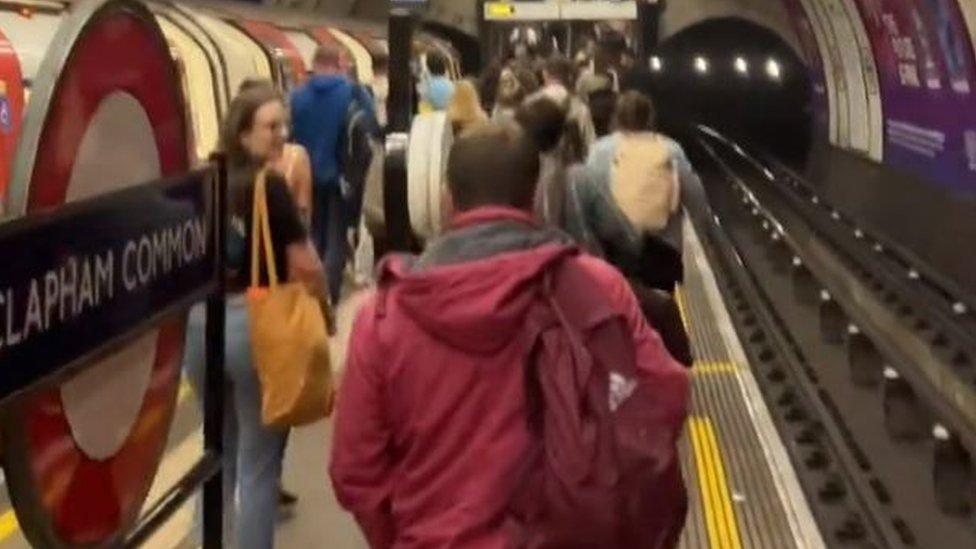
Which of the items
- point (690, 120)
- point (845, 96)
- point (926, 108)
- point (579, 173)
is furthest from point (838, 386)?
point (690, 120)

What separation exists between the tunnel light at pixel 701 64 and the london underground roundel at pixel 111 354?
34.0m

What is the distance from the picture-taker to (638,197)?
7055 mm

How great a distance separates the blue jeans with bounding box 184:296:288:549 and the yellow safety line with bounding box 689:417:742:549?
1.95 meters

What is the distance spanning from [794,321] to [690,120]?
24.8 m

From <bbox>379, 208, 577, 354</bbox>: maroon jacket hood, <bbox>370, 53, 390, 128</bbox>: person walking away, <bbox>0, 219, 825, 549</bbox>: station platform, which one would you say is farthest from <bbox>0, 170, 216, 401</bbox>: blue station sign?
<bbox>370, 53, 390, 128</bbox>: person walking away

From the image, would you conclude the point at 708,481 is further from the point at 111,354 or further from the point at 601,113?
the point at 111,354

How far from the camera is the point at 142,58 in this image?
2119 millimetres

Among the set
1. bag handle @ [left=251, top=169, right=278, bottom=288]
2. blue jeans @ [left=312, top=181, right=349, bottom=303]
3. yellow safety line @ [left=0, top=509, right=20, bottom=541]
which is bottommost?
yellow safety line @ [left=0, top=509, right=20, bottom=541]

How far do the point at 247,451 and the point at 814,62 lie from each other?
23.9 metres

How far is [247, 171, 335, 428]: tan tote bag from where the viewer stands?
4855 mm

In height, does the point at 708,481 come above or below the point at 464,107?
below

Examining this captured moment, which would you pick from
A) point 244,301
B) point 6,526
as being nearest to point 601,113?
point 6,526

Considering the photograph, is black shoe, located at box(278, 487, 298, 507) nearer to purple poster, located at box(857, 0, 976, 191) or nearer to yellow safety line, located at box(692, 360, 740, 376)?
yellow safety line, located at box(692, 360, 740, 376)

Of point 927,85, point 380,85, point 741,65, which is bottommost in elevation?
point 741,65
